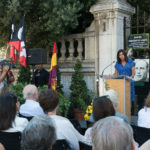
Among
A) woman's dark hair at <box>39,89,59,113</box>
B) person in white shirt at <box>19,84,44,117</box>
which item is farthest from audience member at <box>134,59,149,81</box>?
woman's dark hair at <box>39,89,59,113</box>

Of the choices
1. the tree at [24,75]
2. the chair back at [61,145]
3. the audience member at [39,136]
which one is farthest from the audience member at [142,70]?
the audience member at [39,136]

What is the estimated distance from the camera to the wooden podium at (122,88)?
19.4 feet

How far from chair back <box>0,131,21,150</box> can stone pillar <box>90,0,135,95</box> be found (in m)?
5.59

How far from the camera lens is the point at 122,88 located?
19.5 ft

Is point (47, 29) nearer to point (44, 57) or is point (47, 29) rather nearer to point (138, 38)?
point (44, 57)

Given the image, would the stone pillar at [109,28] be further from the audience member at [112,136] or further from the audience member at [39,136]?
the audience member at [112,136]

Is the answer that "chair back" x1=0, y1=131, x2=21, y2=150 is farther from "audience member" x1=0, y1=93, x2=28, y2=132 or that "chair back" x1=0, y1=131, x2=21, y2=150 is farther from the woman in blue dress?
the woman in blue dress

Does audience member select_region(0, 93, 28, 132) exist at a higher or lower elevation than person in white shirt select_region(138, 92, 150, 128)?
higher

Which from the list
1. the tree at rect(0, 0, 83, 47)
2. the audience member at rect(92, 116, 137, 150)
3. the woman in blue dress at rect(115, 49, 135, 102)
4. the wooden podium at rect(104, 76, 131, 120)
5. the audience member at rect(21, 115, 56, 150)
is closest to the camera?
the audience member at rect(92, 116, 137, 150)

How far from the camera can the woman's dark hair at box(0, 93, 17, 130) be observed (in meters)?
2.94

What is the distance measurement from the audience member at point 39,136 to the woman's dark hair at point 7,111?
3.15 ft

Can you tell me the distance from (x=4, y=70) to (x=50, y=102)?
112 inches

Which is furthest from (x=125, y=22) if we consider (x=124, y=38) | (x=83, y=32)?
(x=83, y=32)

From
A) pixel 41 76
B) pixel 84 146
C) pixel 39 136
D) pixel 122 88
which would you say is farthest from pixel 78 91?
pixel 39 136
